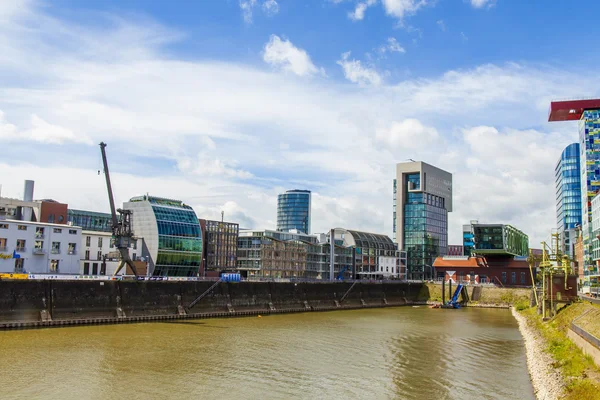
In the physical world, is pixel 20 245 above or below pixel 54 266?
above

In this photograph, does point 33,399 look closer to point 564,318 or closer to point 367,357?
point 367,357

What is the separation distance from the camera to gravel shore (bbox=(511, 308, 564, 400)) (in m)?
37.7

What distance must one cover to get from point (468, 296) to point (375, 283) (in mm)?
26494

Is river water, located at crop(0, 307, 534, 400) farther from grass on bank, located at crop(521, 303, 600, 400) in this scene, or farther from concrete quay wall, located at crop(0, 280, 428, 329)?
concrete quay wall, located at crop(0, 280, 428, 329)

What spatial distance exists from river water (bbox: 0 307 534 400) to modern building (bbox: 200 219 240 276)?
79.4 meters

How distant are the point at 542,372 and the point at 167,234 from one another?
105 m

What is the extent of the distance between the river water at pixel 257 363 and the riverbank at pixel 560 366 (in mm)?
1447

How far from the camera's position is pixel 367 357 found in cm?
5600

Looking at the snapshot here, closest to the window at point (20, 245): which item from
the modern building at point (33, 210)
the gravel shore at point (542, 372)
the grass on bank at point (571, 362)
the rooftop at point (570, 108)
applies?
the modern building at point (33, 210)

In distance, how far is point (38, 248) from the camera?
9556cm

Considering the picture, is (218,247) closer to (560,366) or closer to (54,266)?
(54,266)

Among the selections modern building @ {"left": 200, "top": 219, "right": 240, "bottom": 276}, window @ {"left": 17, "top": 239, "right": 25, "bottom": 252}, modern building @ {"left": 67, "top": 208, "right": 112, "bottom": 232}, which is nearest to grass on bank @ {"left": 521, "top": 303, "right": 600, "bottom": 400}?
window @ {"left": 17, "top": 239, "right": 25, "bottom": 252}

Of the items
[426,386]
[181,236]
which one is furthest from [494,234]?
[426,386]

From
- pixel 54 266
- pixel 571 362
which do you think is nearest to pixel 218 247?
pixel 54 266
